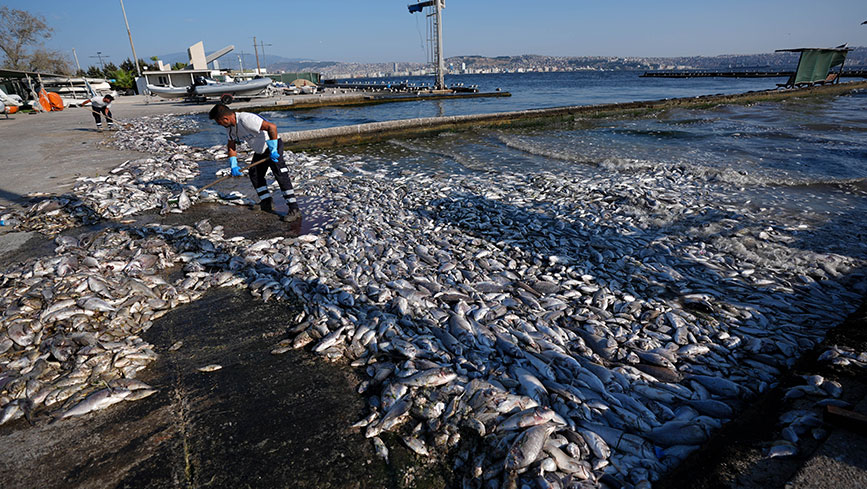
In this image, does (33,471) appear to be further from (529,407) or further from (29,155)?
(29,155)

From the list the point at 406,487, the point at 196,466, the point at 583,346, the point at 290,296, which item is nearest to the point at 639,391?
the point at 583,346

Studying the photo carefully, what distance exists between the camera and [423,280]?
16.1 feet

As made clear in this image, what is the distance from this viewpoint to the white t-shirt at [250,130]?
6.99 m

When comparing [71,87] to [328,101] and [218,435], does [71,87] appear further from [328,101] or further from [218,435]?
[218,435]

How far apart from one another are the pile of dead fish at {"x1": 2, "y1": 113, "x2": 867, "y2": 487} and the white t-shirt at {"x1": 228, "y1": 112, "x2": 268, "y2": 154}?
1.68 meters

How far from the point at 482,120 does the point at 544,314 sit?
57.0 feet

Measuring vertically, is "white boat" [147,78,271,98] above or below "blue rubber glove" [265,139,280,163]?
above

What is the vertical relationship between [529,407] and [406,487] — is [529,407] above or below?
above

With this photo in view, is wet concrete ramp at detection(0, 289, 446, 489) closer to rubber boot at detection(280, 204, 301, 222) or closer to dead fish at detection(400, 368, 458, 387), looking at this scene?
dead fish at detection(400, 368, 458, 387)

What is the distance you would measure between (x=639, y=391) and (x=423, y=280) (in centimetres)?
256

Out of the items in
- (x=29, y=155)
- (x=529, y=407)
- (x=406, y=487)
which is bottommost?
(x=406, y=487)

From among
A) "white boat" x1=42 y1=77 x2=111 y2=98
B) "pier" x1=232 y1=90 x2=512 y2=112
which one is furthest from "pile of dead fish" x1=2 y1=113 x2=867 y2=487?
"white boat" x1=42 y1=77 x2=111 y2=98

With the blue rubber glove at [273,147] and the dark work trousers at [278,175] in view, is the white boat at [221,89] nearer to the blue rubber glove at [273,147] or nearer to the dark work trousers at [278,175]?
the dark work trousers at [278,175]

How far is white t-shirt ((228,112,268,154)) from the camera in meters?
6.99
